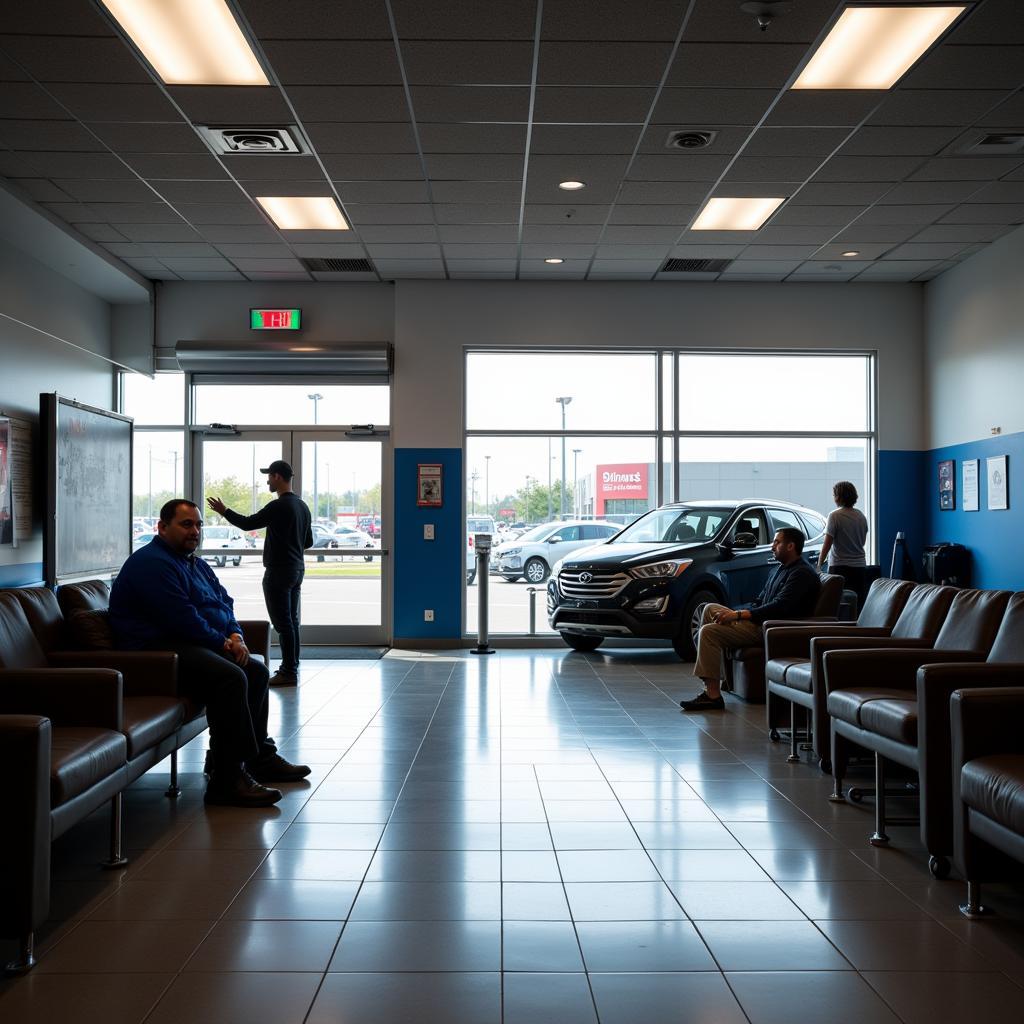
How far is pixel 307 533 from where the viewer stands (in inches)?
316

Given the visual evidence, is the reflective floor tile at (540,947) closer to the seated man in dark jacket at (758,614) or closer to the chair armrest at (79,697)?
the chair armrest at (79,697)

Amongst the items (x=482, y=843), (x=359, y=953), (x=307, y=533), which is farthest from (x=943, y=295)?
(x=359, y=953)

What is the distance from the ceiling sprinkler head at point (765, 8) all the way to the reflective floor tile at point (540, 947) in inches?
156

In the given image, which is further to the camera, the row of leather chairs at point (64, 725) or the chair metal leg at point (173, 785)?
the chair metal leg at point (173, 785)

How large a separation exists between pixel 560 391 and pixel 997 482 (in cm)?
408

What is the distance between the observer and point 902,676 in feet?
14.5

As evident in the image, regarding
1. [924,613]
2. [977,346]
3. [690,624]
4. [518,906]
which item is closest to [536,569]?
[690,624]

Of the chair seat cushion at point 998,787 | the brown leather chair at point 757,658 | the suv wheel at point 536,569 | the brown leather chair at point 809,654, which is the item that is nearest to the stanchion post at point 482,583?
the suv wheel at point 536,569

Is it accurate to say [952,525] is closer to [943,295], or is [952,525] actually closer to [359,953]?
[943,295]

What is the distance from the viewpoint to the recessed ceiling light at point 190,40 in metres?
4.69

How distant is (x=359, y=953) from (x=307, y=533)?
551 cm

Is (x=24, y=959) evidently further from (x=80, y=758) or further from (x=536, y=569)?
(x=536, y=569)

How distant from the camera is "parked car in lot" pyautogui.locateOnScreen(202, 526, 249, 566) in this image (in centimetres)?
1024

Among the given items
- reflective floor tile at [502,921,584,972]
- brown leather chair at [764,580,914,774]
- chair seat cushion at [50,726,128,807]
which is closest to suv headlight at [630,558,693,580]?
brown leather chair at [764,580,914,774]
